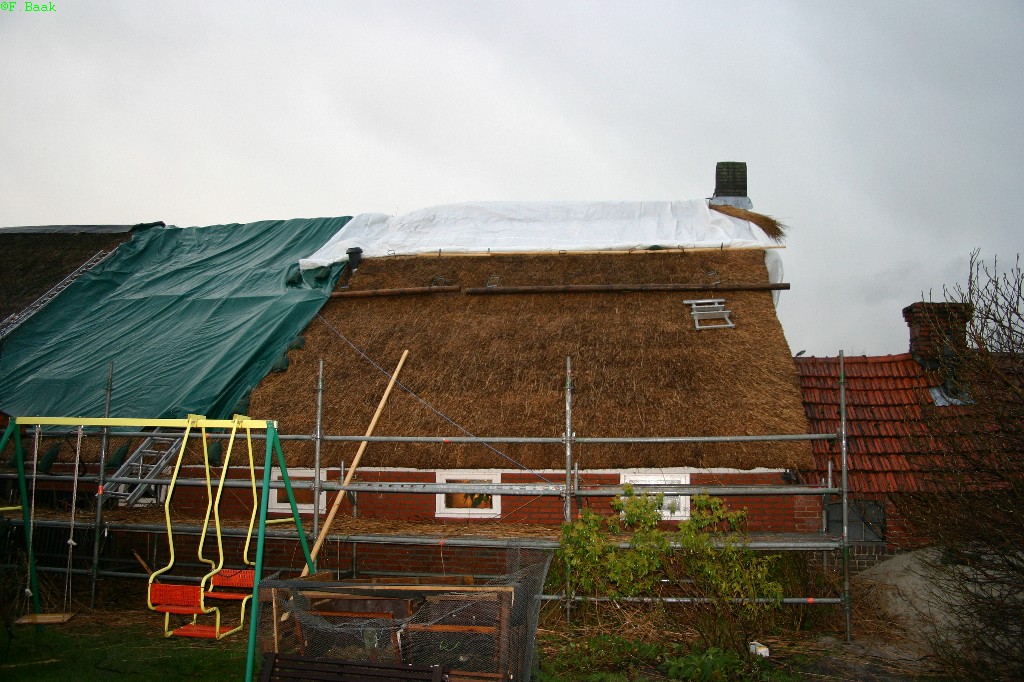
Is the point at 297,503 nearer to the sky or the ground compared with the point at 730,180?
nearer to the ground

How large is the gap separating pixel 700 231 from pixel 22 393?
1109 centimetres

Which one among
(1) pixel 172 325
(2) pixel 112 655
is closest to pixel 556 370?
(2) pixel 112 655

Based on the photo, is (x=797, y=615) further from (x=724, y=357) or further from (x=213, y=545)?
(x=213, y=545)

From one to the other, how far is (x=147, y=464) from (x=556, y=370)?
5.40 meters

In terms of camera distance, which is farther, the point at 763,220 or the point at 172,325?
the point at 763,220

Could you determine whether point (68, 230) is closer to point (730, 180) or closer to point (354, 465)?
point (354, 465)

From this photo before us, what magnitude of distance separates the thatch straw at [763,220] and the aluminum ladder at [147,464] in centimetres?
967

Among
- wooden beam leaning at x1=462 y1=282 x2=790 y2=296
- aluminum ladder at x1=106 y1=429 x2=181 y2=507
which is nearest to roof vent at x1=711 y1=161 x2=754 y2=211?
wooden beam leaning at x1=462 y1=282 x2=790 y2=296

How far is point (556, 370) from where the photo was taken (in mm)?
10602

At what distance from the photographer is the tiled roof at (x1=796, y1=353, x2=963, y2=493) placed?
10039mm

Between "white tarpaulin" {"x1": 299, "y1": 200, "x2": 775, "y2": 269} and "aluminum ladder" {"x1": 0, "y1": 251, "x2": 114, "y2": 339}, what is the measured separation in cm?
460

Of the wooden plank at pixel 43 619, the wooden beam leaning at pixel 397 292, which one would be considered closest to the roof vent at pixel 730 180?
the wooden beam leaning at pixel 397 292

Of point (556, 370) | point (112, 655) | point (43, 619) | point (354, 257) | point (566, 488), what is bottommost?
point (112, 655)

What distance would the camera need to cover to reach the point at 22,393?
39.3 feet
